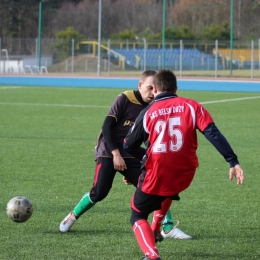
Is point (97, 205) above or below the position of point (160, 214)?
below

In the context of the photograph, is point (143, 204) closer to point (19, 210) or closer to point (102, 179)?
point (102, 179)

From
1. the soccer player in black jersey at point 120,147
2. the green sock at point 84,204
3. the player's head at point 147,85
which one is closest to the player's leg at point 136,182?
the soccer player in black jersey at point 120,147

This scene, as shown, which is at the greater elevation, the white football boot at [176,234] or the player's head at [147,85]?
the player's head at [147,85]

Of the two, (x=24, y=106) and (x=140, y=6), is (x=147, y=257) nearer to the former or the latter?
(x=24, y=106)

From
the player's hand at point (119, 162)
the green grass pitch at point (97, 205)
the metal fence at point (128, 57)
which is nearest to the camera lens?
the player's hand at point (119, 162)

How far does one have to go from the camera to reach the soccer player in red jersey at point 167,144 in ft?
14.7

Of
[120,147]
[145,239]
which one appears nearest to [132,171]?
[120,147]

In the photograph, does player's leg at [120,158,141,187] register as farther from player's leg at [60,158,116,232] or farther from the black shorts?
→ the black shorts

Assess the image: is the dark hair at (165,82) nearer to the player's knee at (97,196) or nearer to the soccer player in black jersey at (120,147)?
the soccer player in black jersey at (120,147)

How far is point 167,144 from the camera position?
14.9ft

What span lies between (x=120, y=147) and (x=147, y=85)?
2.32 ft

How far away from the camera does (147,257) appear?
4523mm

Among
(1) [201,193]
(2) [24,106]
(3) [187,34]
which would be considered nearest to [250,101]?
(2) [24,106]

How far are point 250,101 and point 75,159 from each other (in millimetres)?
12756
